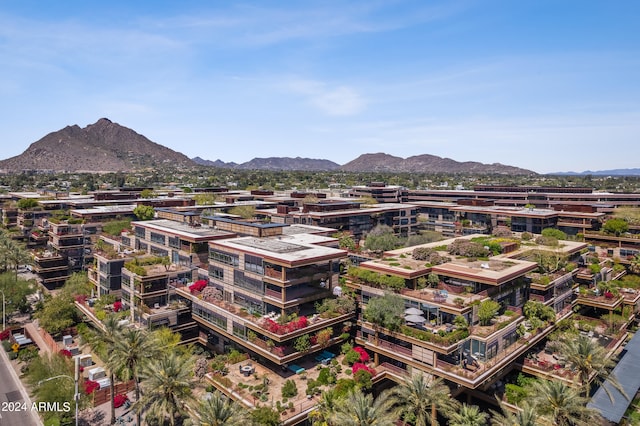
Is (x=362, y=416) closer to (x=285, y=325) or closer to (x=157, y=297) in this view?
(x=285, y=325)

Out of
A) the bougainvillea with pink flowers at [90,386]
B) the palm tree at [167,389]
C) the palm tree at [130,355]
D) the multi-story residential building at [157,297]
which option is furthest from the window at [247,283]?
the bougainvillea with pink flowers at [90,386]

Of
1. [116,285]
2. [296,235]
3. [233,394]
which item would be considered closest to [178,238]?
[116,285]

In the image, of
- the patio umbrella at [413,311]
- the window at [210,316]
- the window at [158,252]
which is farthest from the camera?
the window at [158,252]

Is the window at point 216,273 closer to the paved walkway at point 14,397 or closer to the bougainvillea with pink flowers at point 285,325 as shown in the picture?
the bougainvillea with pink flowers at point 285,325

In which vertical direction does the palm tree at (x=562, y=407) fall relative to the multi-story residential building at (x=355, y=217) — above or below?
below

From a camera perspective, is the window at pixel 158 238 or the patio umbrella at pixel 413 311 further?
the window at pixel 158 238

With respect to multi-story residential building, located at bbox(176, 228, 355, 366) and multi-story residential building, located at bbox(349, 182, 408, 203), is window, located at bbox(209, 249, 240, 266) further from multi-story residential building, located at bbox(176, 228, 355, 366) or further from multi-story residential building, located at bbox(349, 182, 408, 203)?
multi-story residential building, located at bbox(349, 182, 408, 203)

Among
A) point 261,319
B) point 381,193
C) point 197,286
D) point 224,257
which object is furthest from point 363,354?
point 381,193

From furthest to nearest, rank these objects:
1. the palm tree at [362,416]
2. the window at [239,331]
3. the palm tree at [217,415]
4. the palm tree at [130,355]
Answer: the window at [239,331] → the palm tree at [130,355] → the palm tree at [217,415] → the palm tree at [362,416]
